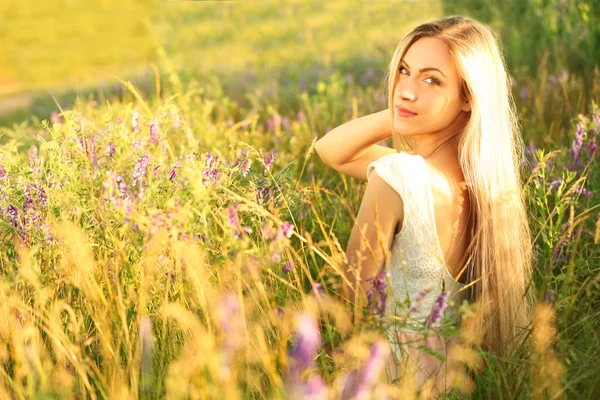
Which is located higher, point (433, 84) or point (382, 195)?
point (433, 84)

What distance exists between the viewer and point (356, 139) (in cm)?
293

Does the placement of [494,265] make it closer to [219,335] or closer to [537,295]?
[537,295]

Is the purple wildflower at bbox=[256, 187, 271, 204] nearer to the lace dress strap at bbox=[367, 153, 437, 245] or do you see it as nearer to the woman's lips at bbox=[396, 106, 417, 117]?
the lace dress strap at bbox=[367, 153, 437, 245]


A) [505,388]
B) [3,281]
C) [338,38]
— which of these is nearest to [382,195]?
[505,388]

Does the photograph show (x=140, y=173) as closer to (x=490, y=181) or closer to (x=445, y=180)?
(x=445, y=180)

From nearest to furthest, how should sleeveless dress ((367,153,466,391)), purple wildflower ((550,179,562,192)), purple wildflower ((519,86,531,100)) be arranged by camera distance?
sleeveless dress ((367,153,466,391)) < purple wildflower ((550,179,562,192)) < purple wildflower ((519,86,531,100))

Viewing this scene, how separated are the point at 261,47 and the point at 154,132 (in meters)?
13.4

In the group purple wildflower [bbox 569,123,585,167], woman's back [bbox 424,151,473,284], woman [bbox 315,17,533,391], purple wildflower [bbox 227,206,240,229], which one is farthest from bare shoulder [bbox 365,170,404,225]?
purple wildflower [bbox 569,123,585,167]

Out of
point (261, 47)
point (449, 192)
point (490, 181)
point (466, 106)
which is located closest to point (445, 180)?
point (449, 192)

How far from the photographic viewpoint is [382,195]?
7.48ft

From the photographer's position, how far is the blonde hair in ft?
7.73

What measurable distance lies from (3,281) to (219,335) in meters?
0.76

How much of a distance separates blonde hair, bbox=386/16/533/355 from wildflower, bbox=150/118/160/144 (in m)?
1.02

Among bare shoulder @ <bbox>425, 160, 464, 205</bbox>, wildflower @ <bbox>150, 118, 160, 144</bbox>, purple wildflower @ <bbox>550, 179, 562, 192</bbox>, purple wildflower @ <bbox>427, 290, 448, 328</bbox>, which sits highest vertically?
wildflower @ <bbox>150, 118, 160, 144</bbox>
